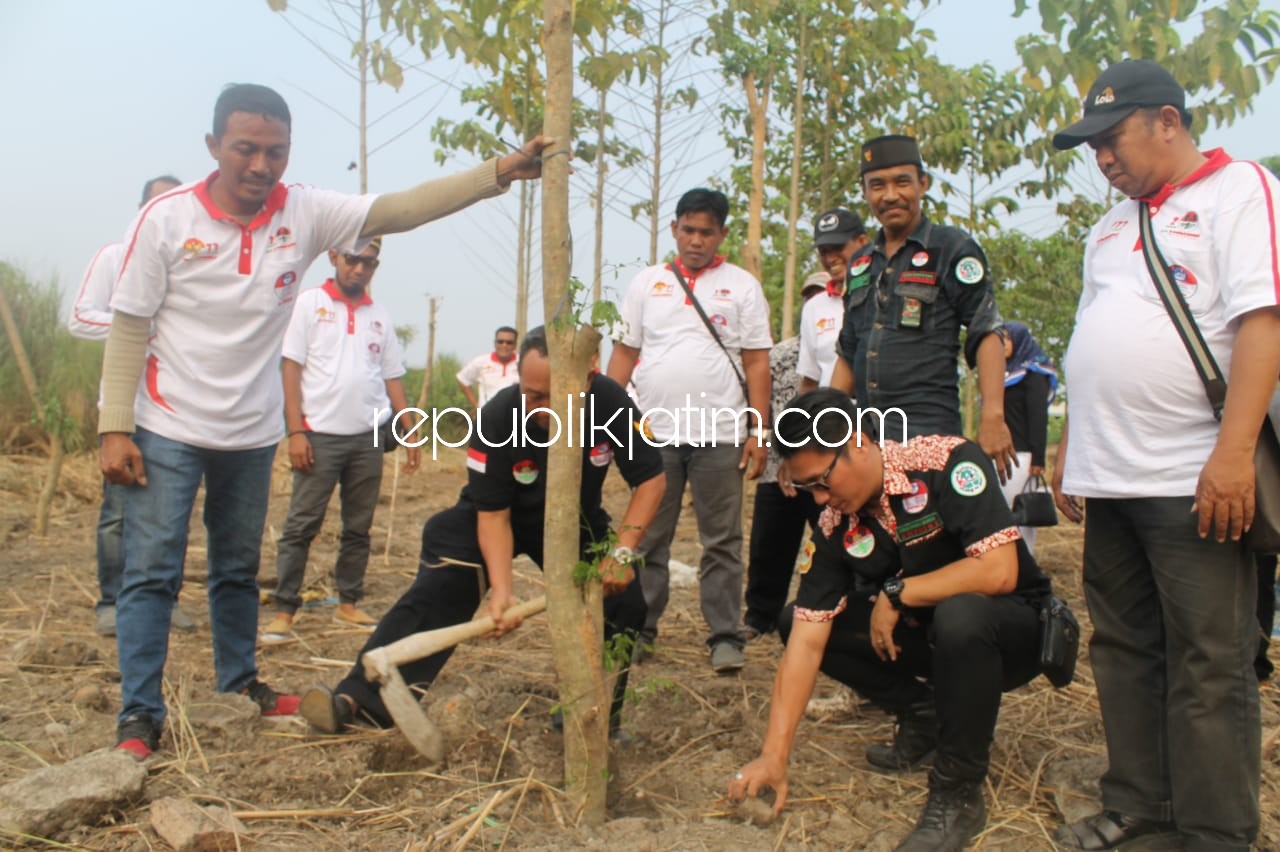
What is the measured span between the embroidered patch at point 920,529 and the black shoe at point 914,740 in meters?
0.63

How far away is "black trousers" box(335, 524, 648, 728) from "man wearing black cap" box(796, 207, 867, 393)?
5.13 ft

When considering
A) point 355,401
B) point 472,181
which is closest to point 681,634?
point 355,401

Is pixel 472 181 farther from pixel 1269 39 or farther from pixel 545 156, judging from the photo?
pixel 1269 39

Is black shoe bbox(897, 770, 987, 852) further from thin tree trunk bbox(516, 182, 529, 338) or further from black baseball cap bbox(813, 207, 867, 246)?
thin tree trunk bbox(516, 182, 529, 338)

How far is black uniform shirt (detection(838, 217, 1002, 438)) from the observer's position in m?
3.51

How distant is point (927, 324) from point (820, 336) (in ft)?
3.81

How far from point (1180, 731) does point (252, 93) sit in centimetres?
308

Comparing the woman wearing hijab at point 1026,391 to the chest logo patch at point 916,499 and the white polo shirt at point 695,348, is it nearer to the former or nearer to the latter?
the white polo shirt at point 695,348

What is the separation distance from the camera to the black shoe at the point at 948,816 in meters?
2.62

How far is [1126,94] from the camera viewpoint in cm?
258

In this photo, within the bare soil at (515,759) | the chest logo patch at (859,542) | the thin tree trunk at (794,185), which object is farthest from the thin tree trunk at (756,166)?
the chest logo patch at (859,542)

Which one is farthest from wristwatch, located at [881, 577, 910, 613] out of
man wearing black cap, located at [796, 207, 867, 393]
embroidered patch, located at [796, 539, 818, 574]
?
man wearing black cap, located at [796, 207, 867, 393]

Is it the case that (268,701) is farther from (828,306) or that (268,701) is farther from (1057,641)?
A: (828,306)

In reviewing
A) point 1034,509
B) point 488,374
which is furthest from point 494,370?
point 1034,509
